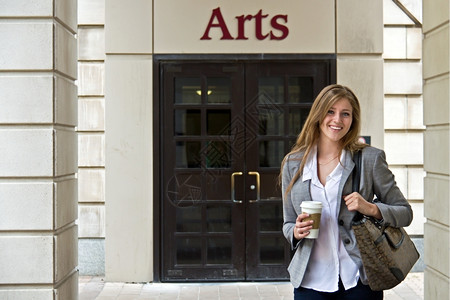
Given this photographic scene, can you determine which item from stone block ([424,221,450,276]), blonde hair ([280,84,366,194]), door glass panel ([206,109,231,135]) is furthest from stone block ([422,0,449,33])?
door glass panel ([206,109,231,135])

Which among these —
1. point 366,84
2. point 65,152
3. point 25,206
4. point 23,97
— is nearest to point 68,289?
point 25,206

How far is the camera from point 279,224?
872cm

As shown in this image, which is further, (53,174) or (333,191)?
(53,174)

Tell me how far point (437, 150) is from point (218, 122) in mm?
3928

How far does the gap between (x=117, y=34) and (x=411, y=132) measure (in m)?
4.25

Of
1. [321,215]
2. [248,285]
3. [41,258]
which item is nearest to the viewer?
[321,215]

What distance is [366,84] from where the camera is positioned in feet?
28.6

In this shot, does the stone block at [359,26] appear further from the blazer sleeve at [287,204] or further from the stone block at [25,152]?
the blazer sleeve at [287,204]

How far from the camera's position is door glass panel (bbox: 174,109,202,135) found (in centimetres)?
871

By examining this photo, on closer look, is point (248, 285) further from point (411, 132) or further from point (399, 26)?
point (399, 26)

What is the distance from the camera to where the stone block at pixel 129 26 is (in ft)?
28.3

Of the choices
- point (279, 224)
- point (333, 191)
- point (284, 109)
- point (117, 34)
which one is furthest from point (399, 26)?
point (333, 191)

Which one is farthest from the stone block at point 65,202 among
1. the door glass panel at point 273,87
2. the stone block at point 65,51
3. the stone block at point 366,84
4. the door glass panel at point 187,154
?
the stone block at point 366,84

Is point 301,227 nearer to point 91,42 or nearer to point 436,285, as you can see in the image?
point 436,285
